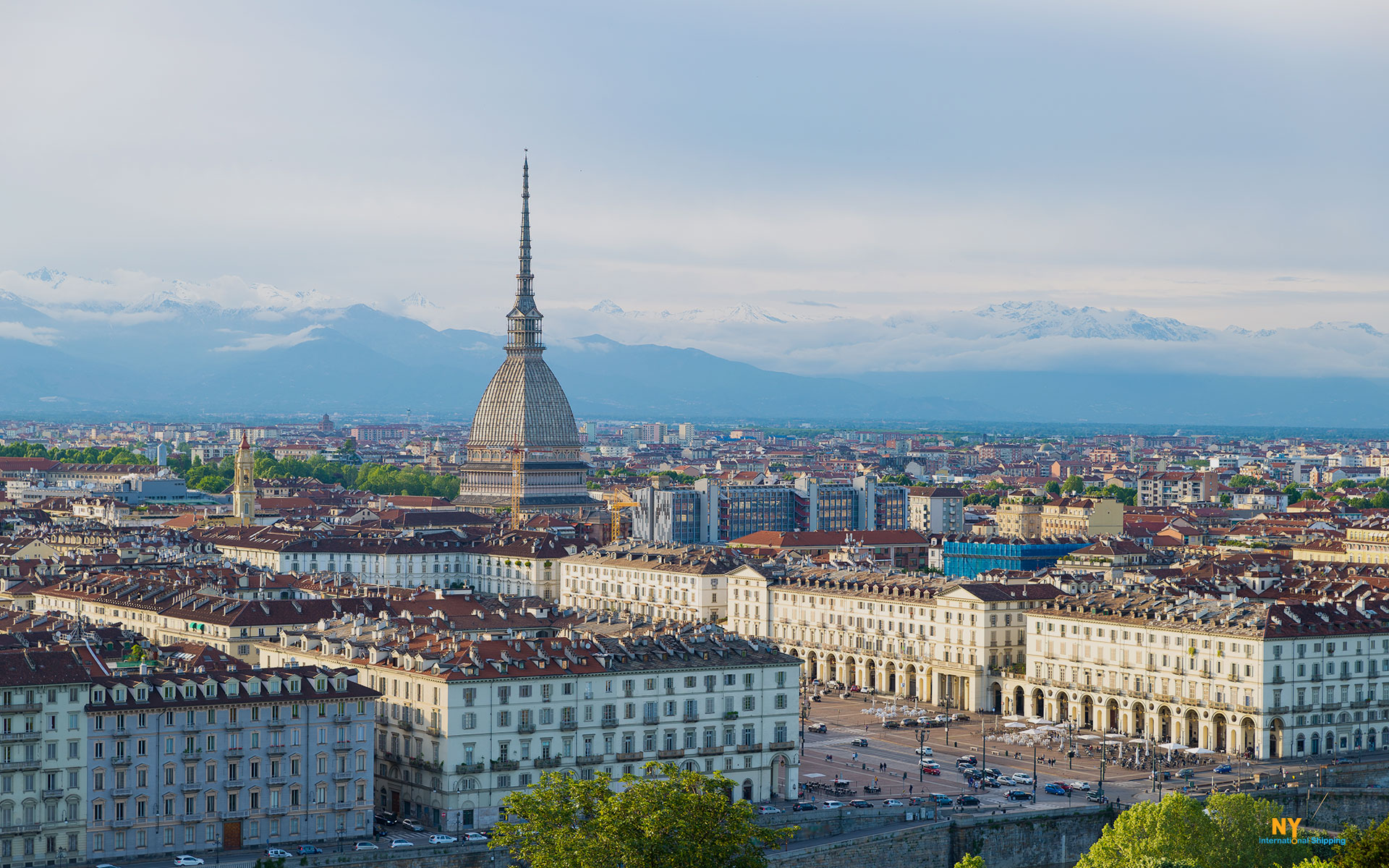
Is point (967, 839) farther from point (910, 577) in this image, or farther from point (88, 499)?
point (88, 499)

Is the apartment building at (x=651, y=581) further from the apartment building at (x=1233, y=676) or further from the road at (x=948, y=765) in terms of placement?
the apartment building at (x=1233, y=676)

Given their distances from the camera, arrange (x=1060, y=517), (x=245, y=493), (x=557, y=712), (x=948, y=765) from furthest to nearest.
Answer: (x=1060, y=517) → (x=245, y=493) → (x=948, y=765) → (x=557, y=712)

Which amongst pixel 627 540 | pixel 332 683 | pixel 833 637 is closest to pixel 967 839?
pixel 332 683

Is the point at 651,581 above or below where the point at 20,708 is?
below

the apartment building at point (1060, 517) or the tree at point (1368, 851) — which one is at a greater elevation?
the apartment building at point (1060, 517)

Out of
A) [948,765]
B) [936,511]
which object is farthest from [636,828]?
[936,511]

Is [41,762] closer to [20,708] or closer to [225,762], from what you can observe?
[20,708]

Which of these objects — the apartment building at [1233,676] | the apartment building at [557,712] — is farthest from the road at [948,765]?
the apartment building at [557,712]
